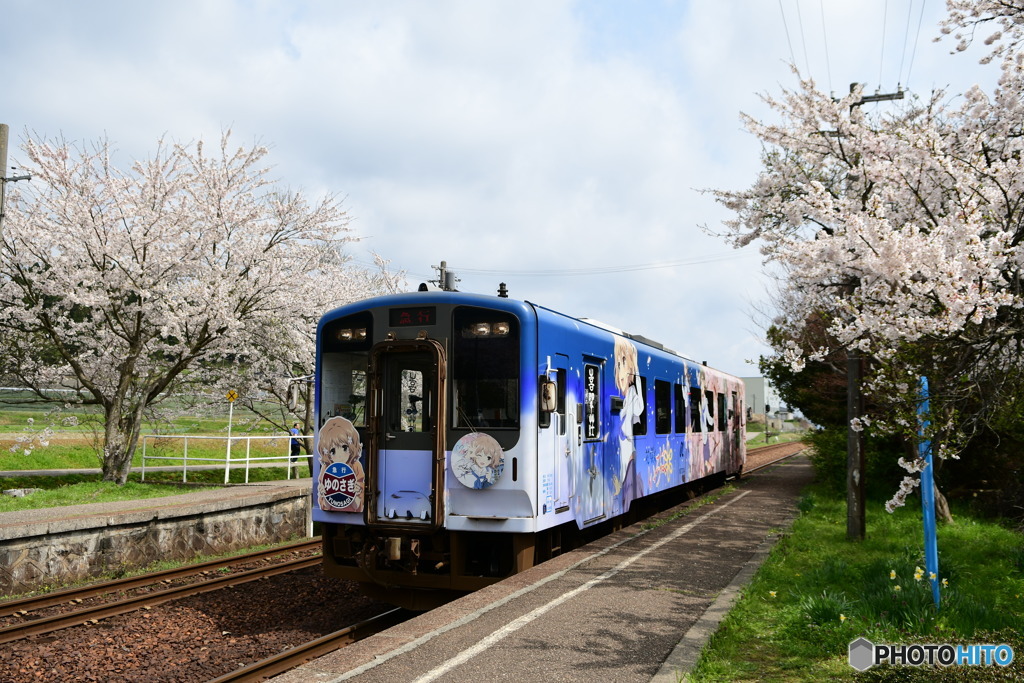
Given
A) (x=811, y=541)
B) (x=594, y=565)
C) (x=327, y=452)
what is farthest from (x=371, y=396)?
(x=811, y=541)

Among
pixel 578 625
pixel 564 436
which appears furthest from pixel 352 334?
pixel 578 625

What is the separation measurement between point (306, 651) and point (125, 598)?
330 centimetres

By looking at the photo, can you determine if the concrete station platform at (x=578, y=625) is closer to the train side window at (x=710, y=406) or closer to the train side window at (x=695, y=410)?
the train side window at (x=695, y=410)

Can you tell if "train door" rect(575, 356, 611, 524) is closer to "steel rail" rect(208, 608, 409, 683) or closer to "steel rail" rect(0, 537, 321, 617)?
"steel rail" rect(208, 608, 409, 683)

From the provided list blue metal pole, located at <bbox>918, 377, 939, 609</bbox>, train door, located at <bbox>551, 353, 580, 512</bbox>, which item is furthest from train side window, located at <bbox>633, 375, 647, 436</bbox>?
blue metal pole, located at <bbox>918, 377, 939, 609</bbox>

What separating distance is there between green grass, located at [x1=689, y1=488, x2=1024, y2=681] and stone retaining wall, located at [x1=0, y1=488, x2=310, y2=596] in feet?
27.2

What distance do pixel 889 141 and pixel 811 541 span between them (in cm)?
509

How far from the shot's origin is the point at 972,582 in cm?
761

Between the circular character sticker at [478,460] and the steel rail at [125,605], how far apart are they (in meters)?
4.01

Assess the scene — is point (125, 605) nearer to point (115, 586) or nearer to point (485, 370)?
point (115, 586)

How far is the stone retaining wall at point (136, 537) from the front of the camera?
9.62m

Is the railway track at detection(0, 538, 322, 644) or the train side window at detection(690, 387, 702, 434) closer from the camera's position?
the railway track at detection(0, 538, 322, 644)

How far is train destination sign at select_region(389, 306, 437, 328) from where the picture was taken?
25.5ft

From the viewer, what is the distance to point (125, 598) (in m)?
8.91
